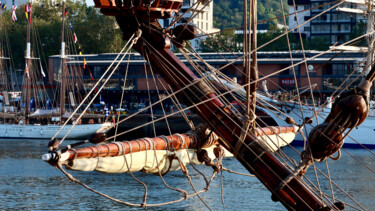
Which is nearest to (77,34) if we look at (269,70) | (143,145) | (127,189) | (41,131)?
(269,70)

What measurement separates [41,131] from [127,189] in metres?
35.6

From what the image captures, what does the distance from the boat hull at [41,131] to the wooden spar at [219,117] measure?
190 ft

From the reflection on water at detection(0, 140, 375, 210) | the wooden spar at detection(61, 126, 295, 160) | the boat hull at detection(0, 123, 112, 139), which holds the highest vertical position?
the wooden spar at detection(61, 126, 295, 160)

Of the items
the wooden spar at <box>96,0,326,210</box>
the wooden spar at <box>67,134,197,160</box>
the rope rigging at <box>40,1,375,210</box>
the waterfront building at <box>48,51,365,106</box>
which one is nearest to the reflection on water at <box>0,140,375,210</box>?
the wooden spar at <box>67,134,197,160</box>

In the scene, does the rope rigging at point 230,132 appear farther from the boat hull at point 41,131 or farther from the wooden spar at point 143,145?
the boat hull at point 41,131

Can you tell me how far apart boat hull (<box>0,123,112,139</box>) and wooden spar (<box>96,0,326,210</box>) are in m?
57.8

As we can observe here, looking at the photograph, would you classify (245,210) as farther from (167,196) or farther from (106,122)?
(106,122)

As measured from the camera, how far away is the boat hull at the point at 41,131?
234 feet

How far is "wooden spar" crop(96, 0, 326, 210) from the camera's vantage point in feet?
38.5

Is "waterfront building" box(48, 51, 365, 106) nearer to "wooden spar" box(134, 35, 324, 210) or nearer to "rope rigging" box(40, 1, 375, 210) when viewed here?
"rope rigging" box(40, 1, 375, 210)

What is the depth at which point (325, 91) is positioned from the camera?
79.8 meters

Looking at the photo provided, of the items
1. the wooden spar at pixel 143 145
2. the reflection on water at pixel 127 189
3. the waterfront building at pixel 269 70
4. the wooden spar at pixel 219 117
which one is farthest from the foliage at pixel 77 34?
the wooden spar at pixel 219 117

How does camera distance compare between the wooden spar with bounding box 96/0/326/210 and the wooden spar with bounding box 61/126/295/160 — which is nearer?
the wooden spar with bounding box 96/0/326/210

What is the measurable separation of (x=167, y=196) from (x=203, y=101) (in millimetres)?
23821
